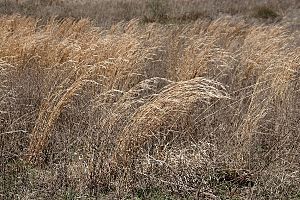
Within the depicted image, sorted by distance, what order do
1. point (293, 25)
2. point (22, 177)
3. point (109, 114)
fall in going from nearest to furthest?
point (22, 177) → point (109, 114) → point (293, 25)

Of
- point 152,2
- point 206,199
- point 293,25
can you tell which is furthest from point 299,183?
point 152,2

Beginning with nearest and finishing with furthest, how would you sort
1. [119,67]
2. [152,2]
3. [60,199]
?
[60,199]
[119,67]
[152,2]

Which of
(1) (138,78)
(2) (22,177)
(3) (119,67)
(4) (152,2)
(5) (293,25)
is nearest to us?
(2) (22,177)

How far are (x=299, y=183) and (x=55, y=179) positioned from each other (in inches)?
63.6

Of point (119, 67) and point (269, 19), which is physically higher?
point (119, 67)

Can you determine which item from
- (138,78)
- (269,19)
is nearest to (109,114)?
(138,78)

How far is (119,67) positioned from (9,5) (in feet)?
45.9

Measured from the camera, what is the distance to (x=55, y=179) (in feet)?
8.25

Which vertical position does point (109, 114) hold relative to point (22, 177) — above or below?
above

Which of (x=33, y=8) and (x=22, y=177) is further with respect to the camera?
(x=33, y=8)

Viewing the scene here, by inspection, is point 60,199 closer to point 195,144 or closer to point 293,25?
point 195,144

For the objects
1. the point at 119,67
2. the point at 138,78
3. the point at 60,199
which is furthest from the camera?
the point at 138,78

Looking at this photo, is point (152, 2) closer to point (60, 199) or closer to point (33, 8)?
point (33, 8)

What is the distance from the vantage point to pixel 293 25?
1269 cm
